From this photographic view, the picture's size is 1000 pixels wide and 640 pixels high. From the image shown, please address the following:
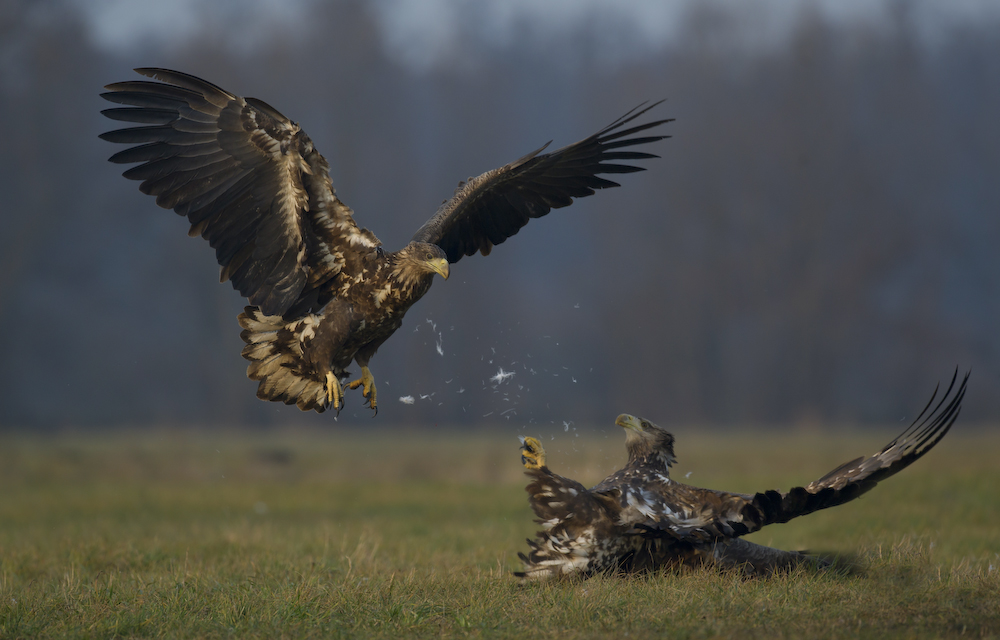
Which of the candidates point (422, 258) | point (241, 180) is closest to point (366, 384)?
point (422, 258)

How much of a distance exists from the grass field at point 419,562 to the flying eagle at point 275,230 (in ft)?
4.54

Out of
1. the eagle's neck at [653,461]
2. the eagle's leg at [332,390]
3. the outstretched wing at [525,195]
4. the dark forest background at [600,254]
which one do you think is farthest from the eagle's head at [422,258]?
the dark forest background at [600,254]

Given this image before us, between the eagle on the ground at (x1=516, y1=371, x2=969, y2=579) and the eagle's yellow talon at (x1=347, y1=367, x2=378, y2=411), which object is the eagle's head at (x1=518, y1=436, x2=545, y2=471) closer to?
the eagle on the ground at (x1=516, y1=371, x2=969, y2=579)

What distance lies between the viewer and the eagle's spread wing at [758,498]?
5.04 m

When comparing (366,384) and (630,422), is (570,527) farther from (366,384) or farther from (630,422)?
(366,384)

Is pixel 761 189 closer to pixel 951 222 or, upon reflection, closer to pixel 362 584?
pixel 951 222

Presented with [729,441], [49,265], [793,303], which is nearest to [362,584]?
[729,441]

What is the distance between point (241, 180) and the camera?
5.96 metres

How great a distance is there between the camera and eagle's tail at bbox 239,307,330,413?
642 centimetres

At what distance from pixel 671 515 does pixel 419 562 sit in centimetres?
224

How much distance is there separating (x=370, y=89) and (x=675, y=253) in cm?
1161

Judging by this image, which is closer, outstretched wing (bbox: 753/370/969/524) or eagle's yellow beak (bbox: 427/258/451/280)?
outstretched wing (bbox: 753/370/969/524)

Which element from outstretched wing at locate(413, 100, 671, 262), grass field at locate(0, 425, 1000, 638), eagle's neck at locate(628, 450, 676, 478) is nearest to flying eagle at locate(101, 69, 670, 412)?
outstretched wing at locate(413, 100, 671, 262)

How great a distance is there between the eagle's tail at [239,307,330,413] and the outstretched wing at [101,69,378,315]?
0.29 metres
